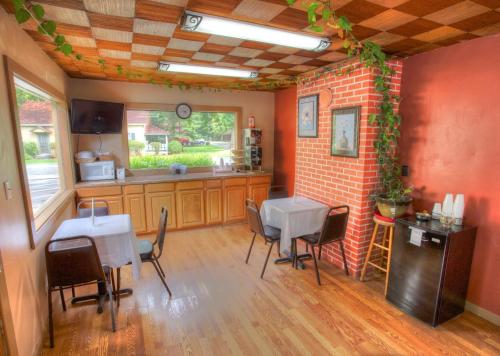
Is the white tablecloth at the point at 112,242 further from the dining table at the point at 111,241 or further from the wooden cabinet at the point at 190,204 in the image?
the wooden cabinet at the point at 190,204

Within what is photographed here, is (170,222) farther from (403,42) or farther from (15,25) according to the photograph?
(403,42)

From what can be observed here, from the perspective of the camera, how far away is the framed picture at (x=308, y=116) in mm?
3510

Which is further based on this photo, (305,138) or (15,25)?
(305,138)

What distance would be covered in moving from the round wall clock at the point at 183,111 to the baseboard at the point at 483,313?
14.1ft

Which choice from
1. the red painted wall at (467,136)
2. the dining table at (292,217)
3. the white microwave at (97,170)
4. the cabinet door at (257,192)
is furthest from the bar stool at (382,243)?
the white microwave at (97,170)

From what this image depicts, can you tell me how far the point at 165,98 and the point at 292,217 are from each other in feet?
9.68

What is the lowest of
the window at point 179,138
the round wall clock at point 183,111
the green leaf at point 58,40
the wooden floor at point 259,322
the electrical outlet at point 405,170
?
the wooden floor at point 259,322

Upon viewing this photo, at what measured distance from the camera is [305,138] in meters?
3.75

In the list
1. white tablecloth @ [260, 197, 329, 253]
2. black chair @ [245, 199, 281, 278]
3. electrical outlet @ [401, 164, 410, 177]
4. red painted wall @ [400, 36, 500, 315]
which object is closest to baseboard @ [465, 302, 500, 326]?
red painted wall @ [400, 36, 500, 315]

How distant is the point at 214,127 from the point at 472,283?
13.4ft

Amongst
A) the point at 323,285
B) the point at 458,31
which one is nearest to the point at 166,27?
the point at 458,31

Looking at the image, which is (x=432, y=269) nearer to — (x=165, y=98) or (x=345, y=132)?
(x=345, y=132)

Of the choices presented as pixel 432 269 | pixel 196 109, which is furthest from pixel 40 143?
pixel 432 269

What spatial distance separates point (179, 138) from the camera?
4785 mm
